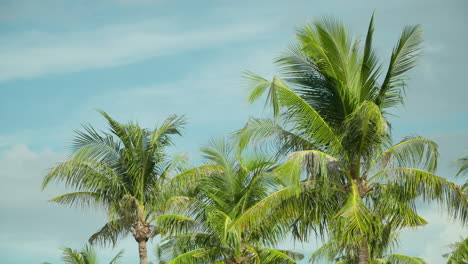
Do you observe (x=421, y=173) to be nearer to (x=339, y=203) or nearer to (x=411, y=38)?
(x=339, y=203)

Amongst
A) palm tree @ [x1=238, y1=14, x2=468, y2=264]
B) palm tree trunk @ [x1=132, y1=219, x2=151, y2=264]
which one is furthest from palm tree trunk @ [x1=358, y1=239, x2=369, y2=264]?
palm tree trunk @ [x1=132, y1=219, x2=151, y2=264]

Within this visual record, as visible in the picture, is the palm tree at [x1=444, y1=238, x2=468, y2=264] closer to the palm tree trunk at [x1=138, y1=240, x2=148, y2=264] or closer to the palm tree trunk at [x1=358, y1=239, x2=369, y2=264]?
the palm tree trunk at [x1=358, y1=239, x2=369, y2=264]

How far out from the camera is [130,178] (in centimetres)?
2683

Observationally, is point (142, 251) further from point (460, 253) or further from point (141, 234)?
point (460, 253)

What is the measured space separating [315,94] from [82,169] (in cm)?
839

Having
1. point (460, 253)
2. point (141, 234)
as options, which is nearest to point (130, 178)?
point (141, 234)

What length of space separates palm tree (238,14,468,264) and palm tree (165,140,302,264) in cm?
315

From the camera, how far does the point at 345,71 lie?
2130 cm

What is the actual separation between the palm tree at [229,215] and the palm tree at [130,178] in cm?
58

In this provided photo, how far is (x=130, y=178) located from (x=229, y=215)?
148 inches

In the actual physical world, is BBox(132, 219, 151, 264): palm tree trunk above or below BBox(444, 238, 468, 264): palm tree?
above

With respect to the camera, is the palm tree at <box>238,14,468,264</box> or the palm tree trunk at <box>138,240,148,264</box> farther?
the palm tree trunk at <box>138,240,148,264</box>

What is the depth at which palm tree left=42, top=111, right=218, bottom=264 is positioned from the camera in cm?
2614

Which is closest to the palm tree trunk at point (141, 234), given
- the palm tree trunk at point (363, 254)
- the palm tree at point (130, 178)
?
the palm tree at point (130, 178)
